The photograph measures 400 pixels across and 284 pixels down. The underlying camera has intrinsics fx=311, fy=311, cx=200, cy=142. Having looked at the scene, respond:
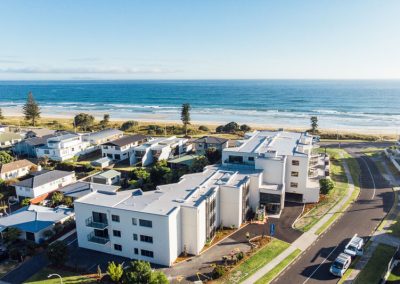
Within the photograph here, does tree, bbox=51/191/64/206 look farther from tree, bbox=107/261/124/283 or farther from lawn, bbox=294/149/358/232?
lawn, bbox=294/149/358/232

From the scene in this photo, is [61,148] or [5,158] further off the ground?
[61,148]

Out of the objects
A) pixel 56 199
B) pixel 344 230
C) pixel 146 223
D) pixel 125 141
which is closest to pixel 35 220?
pixel 56 199

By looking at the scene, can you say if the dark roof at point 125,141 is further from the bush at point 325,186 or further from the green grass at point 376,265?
the green grass at point 376,265

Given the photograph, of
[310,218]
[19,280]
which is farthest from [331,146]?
[19,280]

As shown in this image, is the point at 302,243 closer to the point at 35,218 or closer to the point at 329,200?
the point at 329,200

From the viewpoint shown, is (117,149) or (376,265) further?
(117,149)

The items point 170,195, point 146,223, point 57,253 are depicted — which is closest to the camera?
point 57,253

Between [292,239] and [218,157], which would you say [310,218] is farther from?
[218,157]
